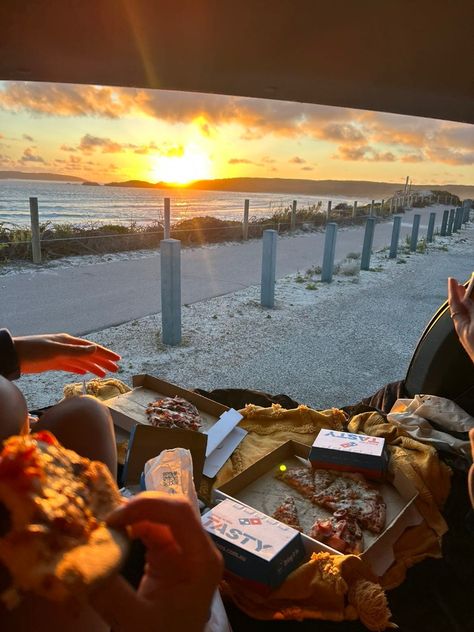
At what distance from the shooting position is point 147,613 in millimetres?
Answer: 866

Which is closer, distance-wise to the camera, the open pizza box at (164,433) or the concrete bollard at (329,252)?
the open pizza box at (164,433)

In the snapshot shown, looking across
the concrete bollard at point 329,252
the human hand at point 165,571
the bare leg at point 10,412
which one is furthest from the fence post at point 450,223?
the human hand at point 165,571

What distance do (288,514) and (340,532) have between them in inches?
9.3

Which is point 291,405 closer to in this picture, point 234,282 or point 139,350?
point 139,350

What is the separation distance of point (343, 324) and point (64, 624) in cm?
549

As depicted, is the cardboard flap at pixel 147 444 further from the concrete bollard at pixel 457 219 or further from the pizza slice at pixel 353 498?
the concrete bollard at pixel 457 219

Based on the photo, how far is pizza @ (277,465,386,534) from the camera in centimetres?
213

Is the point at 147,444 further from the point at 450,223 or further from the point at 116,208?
the point at 116,208

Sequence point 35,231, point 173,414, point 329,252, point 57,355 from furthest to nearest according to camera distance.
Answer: point 35,231, point 329,252, point 173,414, point 57,355

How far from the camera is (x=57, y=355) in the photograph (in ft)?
6.46

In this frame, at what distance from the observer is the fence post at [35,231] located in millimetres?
9289

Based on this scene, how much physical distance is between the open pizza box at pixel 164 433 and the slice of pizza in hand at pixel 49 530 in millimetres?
1309

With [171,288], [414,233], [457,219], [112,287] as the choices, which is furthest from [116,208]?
[171,288]

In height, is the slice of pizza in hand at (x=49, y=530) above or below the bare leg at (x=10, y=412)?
above
